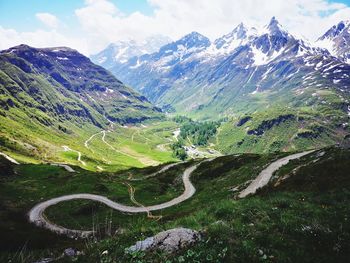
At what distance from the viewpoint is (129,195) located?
281 ft

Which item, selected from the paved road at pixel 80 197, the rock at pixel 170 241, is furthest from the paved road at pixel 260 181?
the rock at pixel 170 241

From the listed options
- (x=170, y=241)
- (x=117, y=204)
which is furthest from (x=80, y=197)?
(x=170, y=241)

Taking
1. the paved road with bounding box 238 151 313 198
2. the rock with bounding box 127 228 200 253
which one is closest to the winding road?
the paved road with bounding box 238 151 313 198

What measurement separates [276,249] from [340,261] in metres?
3.02

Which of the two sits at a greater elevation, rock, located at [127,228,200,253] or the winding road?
rock, located at [127,228,200,253]

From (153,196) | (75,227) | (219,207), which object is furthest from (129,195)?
(219,207)

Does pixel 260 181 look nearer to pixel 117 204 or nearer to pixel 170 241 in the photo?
pixel 117 204

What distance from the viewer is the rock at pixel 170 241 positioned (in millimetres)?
17297

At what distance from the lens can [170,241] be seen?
17.6 metres

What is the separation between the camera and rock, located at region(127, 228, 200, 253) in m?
17.3

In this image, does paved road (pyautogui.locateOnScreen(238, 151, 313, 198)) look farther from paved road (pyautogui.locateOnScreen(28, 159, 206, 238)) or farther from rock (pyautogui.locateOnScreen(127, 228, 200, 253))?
rock (pyautogui.locateOnScreen(127, 228, 200, 253))

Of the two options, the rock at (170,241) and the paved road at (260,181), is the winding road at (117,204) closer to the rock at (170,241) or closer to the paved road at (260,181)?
the paved road at (260,181)

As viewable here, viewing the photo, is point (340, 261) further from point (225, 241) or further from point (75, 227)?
point (75, 227)

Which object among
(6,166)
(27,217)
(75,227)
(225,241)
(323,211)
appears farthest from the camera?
(6,166)
